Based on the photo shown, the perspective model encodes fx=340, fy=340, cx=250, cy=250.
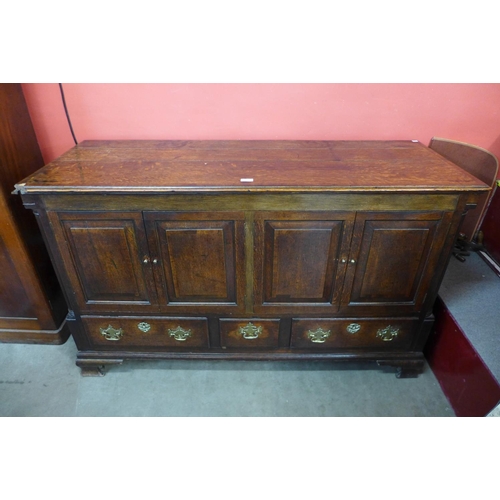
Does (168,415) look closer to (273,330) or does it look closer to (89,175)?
(273,330)

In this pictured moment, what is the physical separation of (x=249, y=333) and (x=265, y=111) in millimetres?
972

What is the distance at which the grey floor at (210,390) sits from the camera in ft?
4.76

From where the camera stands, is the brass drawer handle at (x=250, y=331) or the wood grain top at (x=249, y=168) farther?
the brass drawer handle at (x=250, y=331)

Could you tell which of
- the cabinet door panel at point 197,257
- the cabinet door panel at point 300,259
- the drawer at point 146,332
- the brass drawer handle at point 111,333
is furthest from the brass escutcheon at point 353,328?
the brass drawer handle at point 111,333

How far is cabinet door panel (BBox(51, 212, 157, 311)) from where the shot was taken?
47.0 inches

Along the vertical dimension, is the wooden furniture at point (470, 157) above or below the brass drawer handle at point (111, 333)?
above

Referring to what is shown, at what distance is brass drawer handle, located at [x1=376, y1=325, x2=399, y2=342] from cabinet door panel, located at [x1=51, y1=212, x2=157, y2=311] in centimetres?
96

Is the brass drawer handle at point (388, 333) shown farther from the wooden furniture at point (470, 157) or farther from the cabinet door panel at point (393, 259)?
the wooden furniture at point (470, 157)

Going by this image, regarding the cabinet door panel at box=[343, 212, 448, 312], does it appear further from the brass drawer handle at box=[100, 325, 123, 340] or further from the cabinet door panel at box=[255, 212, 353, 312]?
the brass drawer handle at box=[100, 325, 123, 340]

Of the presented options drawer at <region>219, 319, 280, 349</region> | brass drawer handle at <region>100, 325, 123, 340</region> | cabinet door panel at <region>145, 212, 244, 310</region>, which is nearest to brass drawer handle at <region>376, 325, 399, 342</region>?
drawer at <region>219, 319, 280, 349</region>

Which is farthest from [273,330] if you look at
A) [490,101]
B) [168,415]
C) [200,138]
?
[490,101]

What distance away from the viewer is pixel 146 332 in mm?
1469

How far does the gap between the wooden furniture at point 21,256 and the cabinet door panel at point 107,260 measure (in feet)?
1.16

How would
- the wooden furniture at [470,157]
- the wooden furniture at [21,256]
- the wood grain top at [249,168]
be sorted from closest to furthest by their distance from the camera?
1. the wood grain top at [249,168]
2. the wooden furniture at [21,256]
3. the wooden furniture at [470,157]
